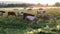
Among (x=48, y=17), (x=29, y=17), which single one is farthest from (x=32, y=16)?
(x=48, y=17)

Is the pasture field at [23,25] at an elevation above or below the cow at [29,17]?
below

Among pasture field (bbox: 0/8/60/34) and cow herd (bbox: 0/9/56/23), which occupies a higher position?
cow herd (bbox: 0/9/56/23)

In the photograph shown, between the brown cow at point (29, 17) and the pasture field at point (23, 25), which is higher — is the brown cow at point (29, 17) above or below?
above

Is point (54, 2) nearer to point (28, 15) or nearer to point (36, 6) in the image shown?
point (36, 6)

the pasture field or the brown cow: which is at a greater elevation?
the brown cow

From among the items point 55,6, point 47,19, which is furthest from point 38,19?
point 55,6

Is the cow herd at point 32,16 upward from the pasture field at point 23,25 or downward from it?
upward

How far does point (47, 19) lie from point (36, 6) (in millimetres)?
164

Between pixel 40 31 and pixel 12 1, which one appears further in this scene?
pixel 12 1

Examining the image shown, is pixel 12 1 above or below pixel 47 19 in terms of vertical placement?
above

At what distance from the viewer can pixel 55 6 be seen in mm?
1421

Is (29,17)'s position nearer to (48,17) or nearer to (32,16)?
(32,16)

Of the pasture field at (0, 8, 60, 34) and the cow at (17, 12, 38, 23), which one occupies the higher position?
the cow at (17, 12, 38, 23)

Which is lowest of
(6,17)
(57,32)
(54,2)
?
(57,32)
